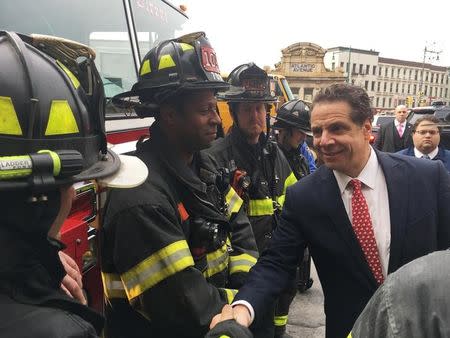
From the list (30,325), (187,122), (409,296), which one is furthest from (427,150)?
(30,325)

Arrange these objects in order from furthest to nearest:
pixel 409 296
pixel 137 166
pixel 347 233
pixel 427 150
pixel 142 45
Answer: pixel 427 150 → pixel 142 45 → pixel 347 233 → pixel 137 166 → pixel 409 296

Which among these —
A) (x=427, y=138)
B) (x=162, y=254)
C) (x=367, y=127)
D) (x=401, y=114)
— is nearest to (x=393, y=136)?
(x=401, y=114)

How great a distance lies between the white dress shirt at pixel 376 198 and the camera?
1931 millimetres

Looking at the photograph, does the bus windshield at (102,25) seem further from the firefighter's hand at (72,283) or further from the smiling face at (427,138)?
the smiling face at (427,138)

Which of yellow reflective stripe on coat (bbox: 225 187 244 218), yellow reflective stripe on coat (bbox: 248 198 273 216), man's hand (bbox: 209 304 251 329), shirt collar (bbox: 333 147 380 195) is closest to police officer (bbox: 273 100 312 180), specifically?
yellow reflective stripe on coat (bbox: 248 198 273 216)

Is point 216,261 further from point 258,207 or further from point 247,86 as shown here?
point 247,86

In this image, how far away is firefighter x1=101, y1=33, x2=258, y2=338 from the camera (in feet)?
5.32

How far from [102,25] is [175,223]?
2.27 metres

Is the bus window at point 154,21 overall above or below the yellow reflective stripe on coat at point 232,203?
above

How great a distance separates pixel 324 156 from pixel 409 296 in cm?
134

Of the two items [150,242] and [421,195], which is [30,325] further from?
[421,195]

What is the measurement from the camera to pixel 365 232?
1.94 meters

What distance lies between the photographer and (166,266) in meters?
1.61

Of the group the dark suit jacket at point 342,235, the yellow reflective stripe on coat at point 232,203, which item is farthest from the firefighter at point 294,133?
the dark suit jacket at point 342,235
